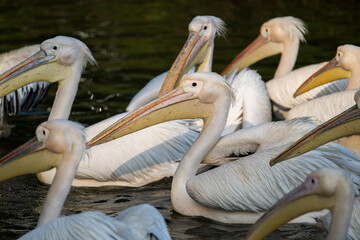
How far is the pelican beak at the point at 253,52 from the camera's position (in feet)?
24.8

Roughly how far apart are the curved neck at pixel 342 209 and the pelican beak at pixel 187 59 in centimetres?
271

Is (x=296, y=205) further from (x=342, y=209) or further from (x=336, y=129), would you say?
(x=336, y=129)

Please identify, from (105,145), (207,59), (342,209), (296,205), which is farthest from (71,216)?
(207,59)

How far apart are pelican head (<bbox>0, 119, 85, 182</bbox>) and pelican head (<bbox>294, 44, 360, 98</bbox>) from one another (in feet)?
10.2

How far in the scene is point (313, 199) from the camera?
3.26 metres

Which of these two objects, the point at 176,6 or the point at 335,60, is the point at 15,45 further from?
the point at 335,60

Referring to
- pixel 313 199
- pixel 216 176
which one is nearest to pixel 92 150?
pixel 216 176

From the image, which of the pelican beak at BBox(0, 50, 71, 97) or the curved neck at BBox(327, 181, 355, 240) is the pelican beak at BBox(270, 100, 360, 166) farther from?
the pelican beak at BBox(0, 50, 71, 97)

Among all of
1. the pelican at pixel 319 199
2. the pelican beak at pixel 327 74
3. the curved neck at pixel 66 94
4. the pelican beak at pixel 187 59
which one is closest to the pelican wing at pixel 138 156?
the curved neck at pixel 66 94

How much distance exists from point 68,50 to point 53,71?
0.19 metres

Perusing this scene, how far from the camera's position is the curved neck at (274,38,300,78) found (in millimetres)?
7586

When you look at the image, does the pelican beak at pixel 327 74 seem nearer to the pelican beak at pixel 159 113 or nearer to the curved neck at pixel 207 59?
the curved neck at pixel 207 59

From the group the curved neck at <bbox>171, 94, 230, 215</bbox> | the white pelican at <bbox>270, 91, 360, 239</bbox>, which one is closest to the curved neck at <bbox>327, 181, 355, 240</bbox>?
the white pelican at <bbox>270, 91, 360, 239</bbox>

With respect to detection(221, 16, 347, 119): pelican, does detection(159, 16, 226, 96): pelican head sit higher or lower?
higher
